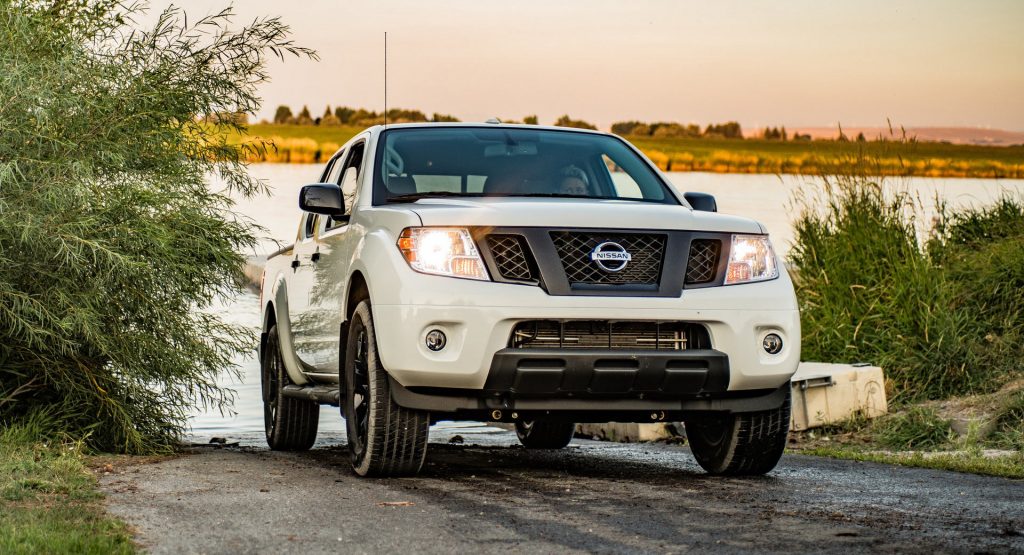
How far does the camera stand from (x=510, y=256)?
679 cm

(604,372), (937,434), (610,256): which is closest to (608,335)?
(604,372)

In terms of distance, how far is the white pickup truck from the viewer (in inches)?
263

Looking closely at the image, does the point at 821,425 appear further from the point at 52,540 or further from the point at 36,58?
the point at 52,540

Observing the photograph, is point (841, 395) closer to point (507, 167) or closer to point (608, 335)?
point (507, 167)

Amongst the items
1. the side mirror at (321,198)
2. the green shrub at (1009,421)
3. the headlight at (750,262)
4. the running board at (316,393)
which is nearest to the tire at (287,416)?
the running board at (316,393)

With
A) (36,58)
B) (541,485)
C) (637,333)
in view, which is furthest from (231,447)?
(637,333)

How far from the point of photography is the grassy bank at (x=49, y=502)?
520 centimetres

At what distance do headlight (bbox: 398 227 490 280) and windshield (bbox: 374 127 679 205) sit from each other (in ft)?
3.32

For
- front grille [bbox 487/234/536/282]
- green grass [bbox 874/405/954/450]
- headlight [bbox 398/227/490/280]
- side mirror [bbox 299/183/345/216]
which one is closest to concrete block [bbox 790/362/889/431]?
green grass [bbox 874/405/954/450]

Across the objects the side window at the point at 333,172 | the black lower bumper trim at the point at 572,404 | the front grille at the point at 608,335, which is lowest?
the black lower bumper trim at the point at 572,404

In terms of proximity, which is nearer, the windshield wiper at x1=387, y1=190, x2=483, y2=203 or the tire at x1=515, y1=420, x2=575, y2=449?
the windshield wiper at x1=387, y1=190, x2=483, y2=203

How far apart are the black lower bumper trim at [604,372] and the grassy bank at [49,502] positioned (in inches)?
76.2

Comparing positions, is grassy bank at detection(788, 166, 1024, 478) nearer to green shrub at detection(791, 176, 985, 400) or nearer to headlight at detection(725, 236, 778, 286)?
green shrub at detection(791, 176, 985, 400)

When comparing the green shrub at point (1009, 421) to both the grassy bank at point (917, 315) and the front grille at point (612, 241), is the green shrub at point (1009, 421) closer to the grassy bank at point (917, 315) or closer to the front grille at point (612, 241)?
the grassy bank at point (917, 315)
